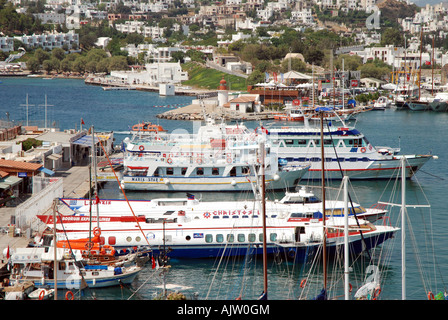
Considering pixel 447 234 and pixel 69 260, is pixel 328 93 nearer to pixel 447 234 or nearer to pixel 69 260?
pixel 447 234

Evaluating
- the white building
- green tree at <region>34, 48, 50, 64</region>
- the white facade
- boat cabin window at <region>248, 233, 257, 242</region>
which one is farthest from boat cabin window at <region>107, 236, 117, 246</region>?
the white facade

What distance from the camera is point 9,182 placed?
2789 cm

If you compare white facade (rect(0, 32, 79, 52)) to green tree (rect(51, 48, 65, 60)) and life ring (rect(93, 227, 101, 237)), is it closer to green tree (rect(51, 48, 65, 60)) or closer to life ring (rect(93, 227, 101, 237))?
green tree (rect(51, 48, 65, 60))

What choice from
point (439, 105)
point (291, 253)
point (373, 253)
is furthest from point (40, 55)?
point (373, 253)

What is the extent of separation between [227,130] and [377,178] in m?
8.61

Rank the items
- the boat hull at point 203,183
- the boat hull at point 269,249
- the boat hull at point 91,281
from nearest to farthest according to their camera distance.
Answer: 1. the boat hull at point 91,281
2. the boat hull at point 269,249
3. the boat hull at point 203,183

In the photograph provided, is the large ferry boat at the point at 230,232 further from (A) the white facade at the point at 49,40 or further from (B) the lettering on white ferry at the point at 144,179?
(A) the white facade at the point at 49,40

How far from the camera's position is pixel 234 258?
2248cm

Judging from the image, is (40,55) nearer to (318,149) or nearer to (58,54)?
(58,54)

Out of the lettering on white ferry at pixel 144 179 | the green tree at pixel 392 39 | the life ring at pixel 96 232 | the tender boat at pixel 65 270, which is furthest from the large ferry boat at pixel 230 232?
the green tree at pixel 392 39

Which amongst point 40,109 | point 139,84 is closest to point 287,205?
point 40,109

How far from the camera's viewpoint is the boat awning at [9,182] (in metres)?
27.4

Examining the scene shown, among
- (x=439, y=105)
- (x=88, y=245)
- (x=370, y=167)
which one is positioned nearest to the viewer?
(x=88, y=245)

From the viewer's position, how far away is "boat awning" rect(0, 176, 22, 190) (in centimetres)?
2738
